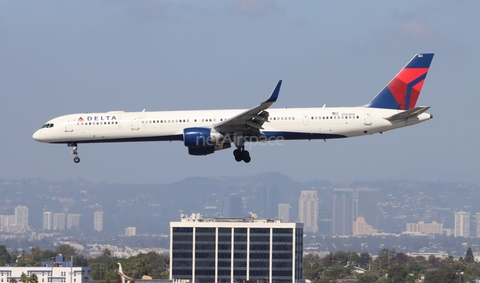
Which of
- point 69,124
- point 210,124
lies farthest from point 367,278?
point 69,124

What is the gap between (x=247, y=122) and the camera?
52.4 meters

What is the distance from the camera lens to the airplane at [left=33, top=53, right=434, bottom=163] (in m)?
52.6

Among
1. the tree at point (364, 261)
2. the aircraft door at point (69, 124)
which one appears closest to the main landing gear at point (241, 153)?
the aircraft door at point (69, 124)

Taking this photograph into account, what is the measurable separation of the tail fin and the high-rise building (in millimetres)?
47409

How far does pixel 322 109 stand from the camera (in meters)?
54.1

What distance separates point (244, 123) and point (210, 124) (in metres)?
2.64

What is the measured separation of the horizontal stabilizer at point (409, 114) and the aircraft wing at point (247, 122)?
8124mm

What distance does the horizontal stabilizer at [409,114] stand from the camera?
5172cm

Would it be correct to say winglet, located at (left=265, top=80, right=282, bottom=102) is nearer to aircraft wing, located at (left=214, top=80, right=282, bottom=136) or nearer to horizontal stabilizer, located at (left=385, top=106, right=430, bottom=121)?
aircraft wing, located at (left=214, top=80, right=282, bottom=136)

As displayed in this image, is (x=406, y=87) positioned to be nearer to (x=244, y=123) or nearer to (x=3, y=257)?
(x=244, y=123)

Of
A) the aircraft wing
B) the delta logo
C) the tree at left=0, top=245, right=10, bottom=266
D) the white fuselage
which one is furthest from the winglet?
the tree at left=0, top=245, right=10, bottom=266

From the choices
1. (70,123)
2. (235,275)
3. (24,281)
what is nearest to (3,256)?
(24,281)

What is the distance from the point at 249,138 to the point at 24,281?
180 ft

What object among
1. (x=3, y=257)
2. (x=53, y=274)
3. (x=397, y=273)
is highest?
(x=53, y=274)
